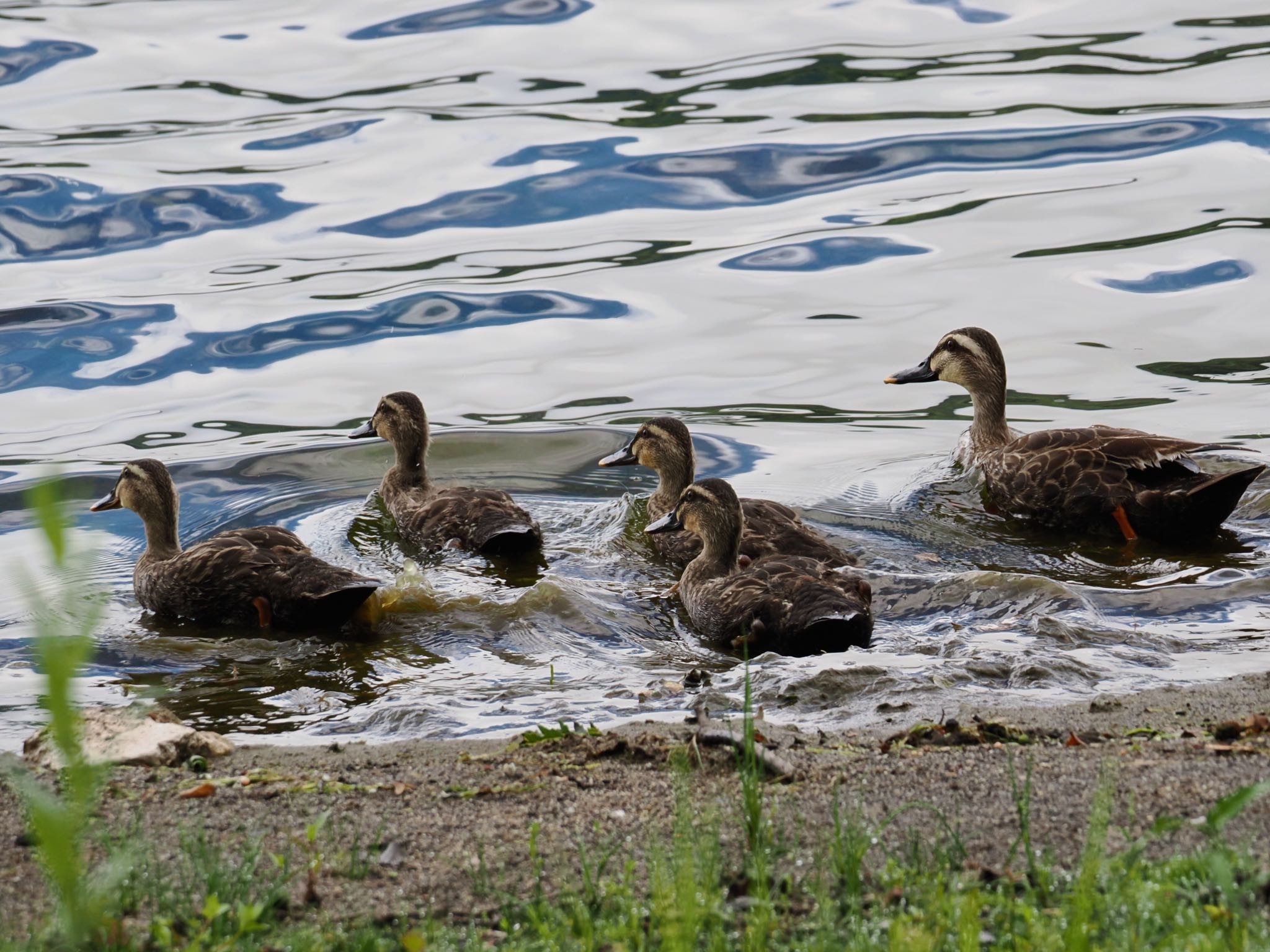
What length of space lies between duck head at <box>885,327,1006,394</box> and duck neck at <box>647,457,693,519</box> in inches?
103

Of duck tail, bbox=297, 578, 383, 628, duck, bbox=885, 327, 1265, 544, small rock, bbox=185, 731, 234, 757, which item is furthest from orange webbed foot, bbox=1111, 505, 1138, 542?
small rock, bbox=185, 731, 234, 757

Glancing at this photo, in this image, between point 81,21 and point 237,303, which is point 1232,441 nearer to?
point 237,303

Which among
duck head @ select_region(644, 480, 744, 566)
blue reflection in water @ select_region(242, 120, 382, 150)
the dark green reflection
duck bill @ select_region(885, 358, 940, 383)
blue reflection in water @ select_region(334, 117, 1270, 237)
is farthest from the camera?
blue reflection in water @ select_region(242, 120, 382, 150)

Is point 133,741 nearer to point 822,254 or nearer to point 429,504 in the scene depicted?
point 429,504

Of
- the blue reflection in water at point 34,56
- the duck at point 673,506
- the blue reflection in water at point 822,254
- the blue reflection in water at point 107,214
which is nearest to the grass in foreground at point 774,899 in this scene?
the duck at point 673,506

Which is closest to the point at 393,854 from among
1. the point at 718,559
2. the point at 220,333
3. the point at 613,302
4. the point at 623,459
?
the point at 718,559

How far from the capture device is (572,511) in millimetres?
11867

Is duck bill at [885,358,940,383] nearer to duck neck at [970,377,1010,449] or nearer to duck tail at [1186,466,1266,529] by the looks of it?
duck neck at [970,377,1010,449]

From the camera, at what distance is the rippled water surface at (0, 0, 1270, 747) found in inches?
341

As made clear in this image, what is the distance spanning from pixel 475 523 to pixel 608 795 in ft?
18.5

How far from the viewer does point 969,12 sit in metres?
25.3

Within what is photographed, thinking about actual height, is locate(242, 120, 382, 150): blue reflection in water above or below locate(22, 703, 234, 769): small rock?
above

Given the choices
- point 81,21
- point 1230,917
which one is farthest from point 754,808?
point 81,21

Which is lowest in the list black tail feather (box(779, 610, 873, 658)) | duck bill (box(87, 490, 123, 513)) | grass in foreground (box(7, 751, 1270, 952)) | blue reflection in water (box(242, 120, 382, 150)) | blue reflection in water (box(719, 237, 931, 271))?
black tail feather (box(779, 610, 873, 658))
